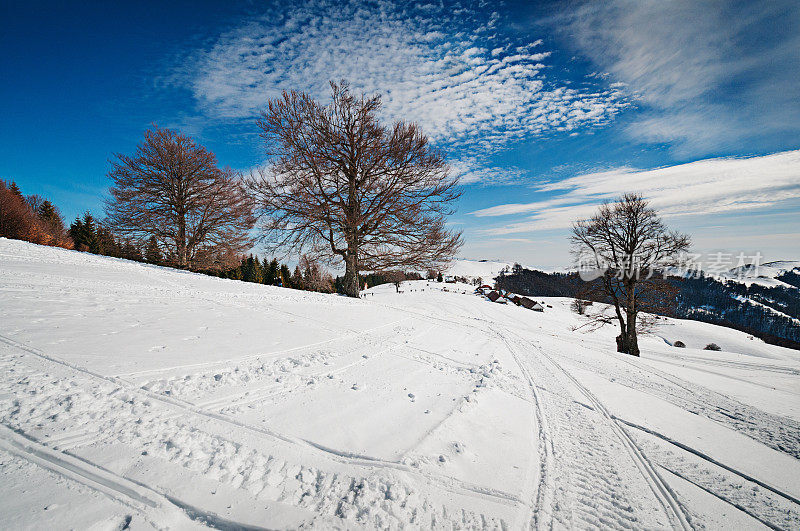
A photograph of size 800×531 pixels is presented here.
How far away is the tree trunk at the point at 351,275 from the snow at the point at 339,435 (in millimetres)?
5937

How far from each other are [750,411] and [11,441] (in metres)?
8.85

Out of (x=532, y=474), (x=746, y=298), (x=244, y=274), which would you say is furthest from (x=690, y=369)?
(x=746, y=298)

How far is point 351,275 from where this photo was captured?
460 inches

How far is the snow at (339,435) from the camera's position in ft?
6.00

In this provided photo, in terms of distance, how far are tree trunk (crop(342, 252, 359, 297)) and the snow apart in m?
5.94

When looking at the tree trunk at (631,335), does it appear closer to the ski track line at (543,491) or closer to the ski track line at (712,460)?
the ski track line at (712,460)

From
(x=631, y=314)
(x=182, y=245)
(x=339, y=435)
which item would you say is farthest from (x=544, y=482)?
(x=182, y=245)

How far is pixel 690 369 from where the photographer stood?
273 inches

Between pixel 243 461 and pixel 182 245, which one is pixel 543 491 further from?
pixel 182 245

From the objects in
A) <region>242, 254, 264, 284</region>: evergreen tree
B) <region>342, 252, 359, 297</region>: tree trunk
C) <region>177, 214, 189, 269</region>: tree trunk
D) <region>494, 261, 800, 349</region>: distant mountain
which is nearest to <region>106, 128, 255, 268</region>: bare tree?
<region>177, 214, 189, 269</region>: tree trunk

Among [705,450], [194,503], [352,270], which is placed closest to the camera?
[194,503]

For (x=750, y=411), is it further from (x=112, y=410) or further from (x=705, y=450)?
(x=112, y=410)

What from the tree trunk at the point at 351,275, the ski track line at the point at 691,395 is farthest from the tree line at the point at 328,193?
the ski track line at the point at 691,395

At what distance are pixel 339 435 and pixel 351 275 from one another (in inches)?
366
